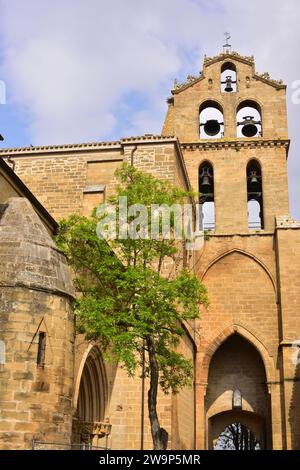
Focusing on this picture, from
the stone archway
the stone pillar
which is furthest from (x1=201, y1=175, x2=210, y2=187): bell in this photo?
the stone pillar

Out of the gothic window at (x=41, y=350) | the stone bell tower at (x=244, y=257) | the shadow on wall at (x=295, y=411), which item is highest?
the stone bell tower at (x=244, y=257)

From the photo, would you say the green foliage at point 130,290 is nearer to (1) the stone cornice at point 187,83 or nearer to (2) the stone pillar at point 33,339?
(2) the stone pillar at point 33,339

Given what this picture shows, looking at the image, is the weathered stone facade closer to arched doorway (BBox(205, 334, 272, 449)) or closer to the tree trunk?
arched doorway (BBox(205, 334, 272, 449))

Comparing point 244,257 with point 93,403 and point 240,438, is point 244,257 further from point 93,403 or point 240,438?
point 240,438

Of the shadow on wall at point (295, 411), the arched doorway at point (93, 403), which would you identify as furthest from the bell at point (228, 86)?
the arched doorway at point (93, 403)

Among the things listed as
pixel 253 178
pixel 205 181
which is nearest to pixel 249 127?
pixel 253 178

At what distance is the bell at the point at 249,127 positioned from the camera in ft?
76.7

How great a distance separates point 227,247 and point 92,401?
9.22 m

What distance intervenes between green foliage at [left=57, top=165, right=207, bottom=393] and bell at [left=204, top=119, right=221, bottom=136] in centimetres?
1255

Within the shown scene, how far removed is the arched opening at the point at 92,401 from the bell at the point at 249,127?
12698 millimetres

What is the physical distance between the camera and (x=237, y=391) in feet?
68.0

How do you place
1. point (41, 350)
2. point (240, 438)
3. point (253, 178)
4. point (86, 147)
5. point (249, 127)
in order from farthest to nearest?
point (240, 438) < point (249, 127) < point (253, 178) < point (86, 147) < point (41, 350)

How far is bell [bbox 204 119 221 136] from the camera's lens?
23.7m
